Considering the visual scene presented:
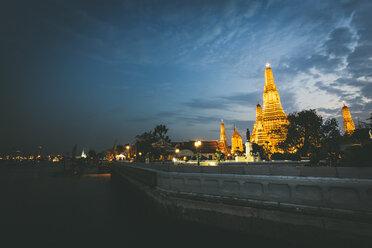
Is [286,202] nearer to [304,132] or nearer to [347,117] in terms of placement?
[304,132]

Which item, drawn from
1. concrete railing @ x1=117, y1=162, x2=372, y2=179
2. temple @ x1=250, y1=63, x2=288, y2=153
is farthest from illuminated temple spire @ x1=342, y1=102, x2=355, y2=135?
concrete railing @ x1=117, y1=162, x2=372, y2=179

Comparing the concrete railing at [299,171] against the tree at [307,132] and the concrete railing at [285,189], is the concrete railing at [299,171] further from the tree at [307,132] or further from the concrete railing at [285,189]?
the tree at [307,132]

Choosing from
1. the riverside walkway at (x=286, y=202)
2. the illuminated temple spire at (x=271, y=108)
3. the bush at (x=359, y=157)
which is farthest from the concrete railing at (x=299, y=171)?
the illuminated temple spire at (x=271, y=108)

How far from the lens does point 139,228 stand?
46.0 feet

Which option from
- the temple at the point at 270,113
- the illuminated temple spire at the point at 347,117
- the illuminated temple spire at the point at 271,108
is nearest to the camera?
the temple at the point at 270,113

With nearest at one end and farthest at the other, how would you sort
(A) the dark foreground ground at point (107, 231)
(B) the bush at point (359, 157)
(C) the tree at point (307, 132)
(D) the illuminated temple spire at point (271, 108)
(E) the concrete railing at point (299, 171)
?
(E) the concrete railing at point (299, 171) → (B) the bush at point (359, 157) → (A) the dark foreground ground at point (107, 231) → (C) the tree at point (307, 132) → (D) the illuminated temple spire at point (271, 108)

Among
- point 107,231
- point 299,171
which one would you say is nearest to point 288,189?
point 299,171

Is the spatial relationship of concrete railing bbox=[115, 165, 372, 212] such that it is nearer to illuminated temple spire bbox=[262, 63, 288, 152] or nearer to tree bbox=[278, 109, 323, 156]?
tree bbox=[278, 109, 323, 156]

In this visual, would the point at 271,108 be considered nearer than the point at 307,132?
No

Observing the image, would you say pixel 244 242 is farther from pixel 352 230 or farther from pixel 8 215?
pixel 8 215

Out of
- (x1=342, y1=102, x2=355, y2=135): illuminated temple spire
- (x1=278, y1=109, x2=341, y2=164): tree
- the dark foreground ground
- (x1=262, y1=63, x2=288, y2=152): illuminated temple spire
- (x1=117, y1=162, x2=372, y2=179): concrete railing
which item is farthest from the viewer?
(x1=342, y1=102, x2=355, y2=135): illuminated temple spire

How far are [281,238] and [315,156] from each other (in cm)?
643

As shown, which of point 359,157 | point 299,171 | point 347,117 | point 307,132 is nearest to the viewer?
point 359,157

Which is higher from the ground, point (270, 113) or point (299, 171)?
point (270, 113)
